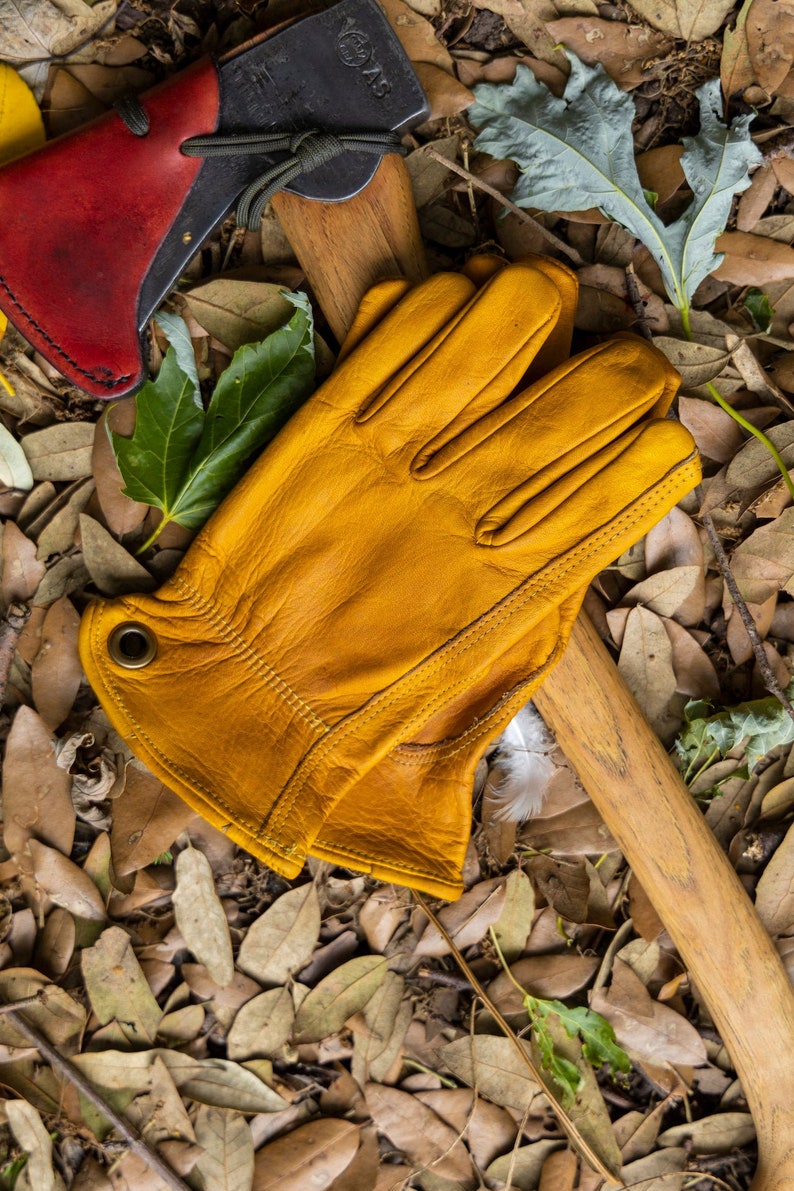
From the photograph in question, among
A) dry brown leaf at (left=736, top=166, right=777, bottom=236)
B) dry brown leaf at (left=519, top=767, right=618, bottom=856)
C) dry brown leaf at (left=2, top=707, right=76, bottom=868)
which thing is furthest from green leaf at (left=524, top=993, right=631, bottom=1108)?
dry brown leaf at (left=736, top=166, right=777, bottom=236)

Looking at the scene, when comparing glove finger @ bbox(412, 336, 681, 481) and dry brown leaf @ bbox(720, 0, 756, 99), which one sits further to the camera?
dry brown leaf @ bbox(720, 0, 756, 99)

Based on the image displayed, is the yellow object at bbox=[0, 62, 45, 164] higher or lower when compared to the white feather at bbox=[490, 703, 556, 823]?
higher

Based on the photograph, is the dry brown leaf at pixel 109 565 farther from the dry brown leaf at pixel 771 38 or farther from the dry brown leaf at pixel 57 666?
the dry brown leaf at pixel 771 38

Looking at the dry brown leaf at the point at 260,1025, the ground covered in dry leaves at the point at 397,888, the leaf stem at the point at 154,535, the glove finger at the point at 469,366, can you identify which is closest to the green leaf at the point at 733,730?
the ground covered in dry leaves at the point at 397,888

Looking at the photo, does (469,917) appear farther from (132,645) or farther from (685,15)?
(685,15)

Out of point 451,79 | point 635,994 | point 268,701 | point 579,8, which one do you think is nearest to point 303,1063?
point 635,994

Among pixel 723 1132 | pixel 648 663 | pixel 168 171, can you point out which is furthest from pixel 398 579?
pixel 723 1132

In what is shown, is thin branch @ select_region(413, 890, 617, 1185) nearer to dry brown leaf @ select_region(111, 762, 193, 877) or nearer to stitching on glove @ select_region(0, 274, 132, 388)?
dry brown leaf @ select_region(111, 762, 193, 877)
